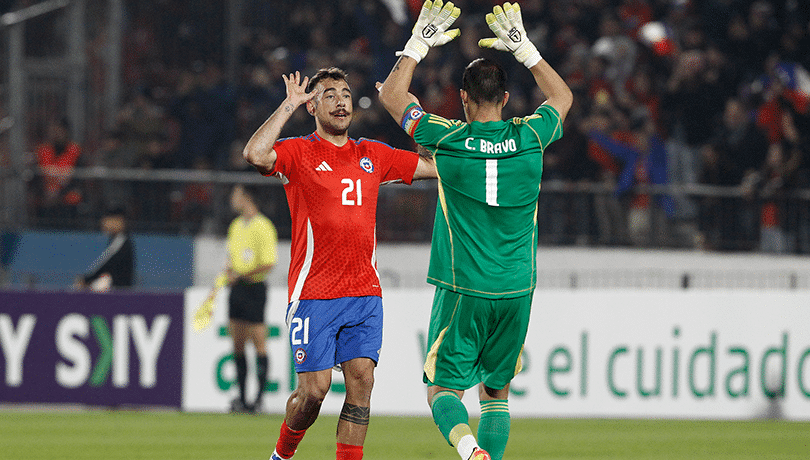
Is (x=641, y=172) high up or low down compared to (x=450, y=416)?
up

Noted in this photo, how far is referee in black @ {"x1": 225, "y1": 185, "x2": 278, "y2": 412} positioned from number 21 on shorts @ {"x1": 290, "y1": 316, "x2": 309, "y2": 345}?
5.75 m

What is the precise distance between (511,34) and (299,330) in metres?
2.02

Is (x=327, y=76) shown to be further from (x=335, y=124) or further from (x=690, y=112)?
(x=690, y=112)

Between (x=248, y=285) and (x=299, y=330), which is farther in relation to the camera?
(x=248, y=285)

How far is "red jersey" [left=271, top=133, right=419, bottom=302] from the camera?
6.69 m

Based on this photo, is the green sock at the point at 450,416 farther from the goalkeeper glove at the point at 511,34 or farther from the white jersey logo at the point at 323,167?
the goalkeeper glove at the point at 511,34

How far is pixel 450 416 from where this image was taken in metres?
6.19

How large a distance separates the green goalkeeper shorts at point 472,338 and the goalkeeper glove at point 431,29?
4.26ft

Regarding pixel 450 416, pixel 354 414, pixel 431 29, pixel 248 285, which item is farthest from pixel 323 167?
pixel 248 285

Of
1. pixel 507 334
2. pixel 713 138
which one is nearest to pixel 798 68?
pixel 713 138

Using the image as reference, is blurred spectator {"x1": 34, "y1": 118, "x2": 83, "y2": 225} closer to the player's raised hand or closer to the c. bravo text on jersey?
the player's raised hand

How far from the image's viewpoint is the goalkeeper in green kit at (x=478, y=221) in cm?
624

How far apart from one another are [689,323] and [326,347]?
7.09 meters

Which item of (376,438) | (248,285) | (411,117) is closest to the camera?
(411,117)
